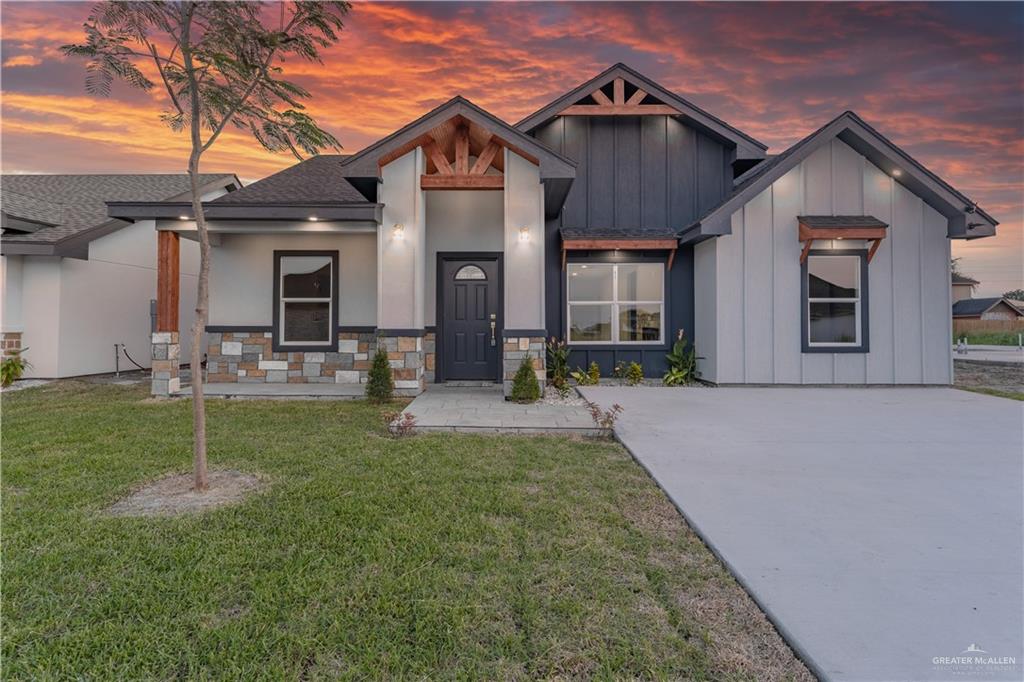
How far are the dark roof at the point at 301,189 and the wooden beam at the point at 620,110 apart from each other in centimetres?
459

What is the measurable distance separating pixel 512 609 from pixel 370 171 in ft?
22.4

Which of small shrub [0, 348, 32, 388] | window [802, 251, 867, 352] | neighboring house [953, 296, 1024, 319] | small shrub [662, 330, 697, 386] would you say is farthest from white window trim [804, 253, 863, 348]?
neighboring house [953, 296, 1024, 319]

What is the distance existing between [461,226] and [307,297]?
3.37 metres

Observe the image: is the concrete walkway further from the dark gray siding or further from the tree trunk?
the dark gray siding

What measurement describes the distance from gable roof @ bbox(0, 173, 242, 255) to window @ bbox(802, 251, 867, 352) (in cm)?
1234

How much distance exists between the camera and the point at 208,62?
351cm

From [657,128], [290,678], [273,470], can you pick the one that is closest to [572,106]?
[657,128]

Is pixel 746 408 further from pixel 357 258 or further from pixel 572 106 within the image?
pixel 357 258

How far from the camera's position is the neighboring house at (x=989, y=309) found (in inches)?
1150

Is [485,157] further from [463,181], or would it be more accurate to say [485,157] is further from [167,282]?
[167,282]

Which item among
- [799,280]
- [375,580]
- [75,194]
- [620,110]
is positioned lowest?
[375,580]

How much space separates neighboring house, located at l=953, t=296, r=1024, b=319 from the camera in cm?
2920

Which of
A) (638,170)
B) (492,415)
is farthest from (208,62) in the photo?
(638,170)

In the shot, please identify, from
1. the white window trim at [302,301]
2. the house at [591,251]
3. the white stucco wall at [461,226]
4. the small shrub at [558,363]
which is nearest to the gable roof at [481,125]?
the house at [591,251]
